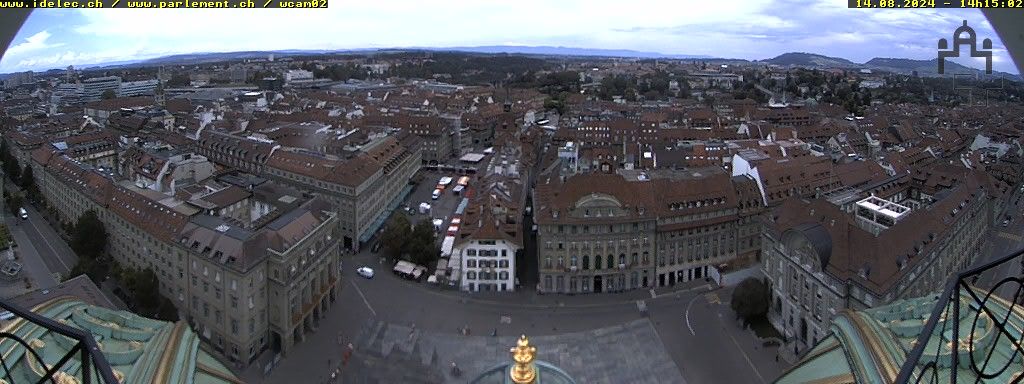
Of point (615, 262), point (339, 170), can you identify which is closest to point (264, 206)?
point (339, 170)

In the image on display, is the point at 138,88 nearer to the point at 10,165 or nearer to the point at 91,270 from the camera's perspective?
the point at 10,165

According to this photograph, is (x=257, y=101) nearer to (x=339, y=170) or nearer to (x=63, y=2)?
(x=339, y=170)

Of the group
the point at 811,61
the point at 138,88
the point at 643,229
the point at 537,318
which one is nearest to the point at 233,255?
the point at 537,318

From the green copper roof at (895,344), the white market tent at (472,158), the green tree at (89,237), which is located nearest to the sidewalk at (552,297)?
the green tree at (89,237)

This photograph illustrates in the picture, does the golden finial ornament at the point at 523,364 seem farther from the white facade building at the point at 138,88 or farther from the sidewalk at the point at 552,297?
the white facade building at the point at 138,88

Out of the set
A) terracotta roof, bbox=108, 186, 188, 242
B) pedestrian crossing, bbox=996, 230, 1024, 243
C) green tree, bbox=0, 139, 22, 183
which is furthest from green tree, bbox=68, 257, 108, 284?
pedestrian crossing, bbox=996, 230, 1024, 243

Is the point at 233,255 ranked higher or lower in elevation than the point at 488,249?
higher
